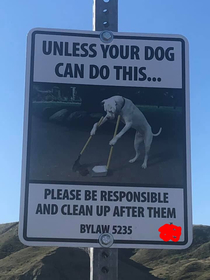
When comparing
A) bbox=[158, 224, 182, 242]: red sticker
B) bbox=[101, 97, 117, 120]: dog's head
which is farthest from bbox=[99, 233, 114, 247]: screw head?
bbox=[101, 97, 117, 120]: dog's head

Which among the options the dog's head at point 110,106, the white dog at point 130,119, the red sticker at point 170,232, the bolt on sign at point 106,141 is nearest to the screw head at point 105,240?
the bolt on sign at point 106,141

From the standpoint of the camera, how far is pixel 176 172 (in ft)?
10.3

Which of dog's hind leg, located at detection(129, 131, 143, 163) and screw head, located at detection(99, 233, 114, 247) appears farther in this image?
dog's hind leg, located at detection(129, 131, 143, 163)

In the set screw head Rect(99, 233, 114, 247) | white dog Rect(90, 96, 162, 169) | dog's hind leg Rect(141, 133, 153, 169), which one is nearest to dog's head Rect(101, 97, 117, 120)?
white dog Rect(90, 96, 162, 169)

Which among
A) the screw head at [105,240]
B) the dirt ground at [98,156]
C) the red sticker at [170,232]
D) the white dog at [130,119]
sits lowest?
the screw head at [105,240]

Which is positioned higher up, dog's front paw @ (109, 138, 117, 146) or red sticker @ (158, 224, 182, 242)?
dog's front paw @ (109, 138, 117, 146)

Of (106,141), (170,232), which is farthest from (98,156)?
(170,232)

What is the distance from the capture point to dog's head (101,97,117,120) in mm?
3118

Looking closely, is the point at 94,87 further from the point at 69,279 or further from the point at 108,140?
the point at 69,279

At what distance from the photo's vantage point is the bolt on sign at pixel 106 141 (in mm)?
2986

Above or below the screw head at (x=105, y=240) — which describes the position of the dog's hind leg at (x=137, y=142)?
above

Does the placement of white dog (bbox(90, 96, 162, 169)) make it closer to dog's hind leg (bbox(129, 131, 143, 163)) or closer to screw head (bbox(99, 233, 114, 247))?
dog's hind leg (bbox(129, 131, 143, 163))

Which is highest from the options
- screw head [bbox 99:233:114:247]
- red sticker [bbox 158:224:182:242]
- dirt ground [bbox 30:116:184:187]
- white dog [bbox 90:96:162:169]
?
white dog [bbox 90:96:162:169]

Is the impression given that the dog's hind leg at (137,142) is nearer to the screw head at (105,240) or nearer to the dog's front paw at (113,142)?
the dog's front paw at (113,142)
